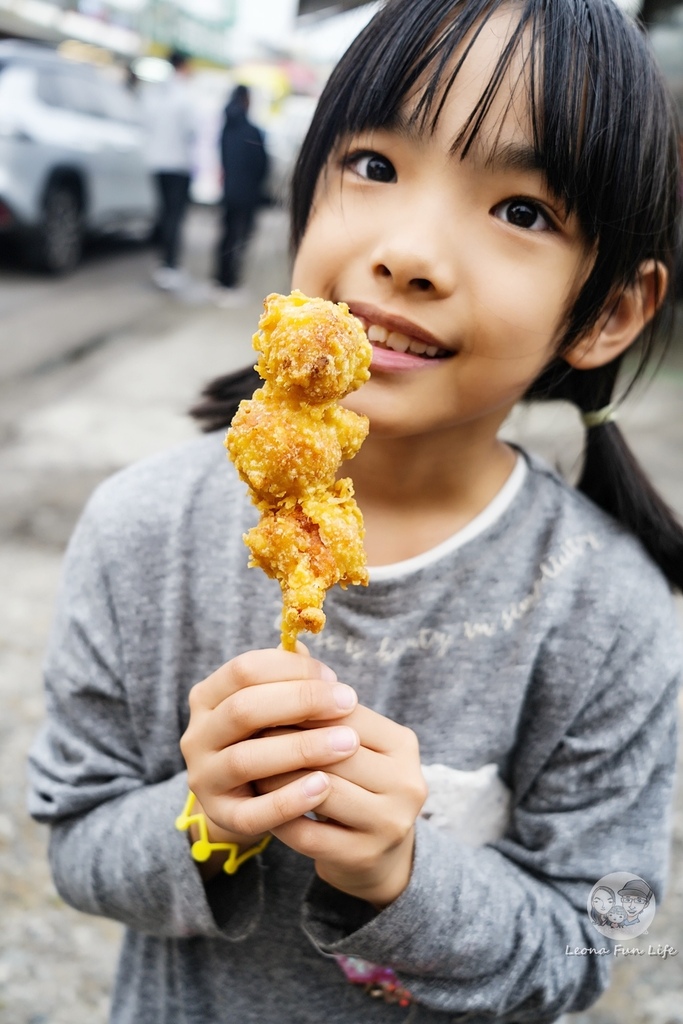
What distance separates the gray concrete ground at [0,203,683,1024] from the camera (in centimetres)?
213

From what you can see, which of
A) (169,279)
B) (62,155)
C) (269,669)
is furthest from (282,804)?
(169,279)

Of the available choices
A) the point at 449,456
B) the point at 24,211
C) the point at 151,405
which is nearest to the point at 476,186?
the point at 449,456

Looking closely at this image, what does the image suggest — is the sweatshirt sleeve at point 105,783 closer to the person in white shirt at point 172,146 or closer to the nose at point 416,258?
the nose at point 416,258

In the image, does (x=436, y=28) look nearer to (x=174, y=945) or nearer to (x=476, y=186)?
(x=476, y=186)

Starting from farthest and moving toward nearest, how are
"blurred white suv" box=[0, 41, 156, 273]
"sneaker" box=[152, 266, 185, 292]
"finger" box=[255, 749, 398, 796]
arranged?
1. "sneaker" box=[152, 266, 185, 292]
2. "blurred white suv" box=[0, 41, 156, 273]
3. "finger" box=[255, 749, 398, 796]

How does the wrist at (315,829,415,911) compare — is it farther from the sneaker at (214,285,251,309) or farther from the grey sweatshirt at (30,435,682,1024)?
the sneaker at (214,285,251,309)

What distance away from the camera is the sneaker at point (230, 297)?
8797 millimetres

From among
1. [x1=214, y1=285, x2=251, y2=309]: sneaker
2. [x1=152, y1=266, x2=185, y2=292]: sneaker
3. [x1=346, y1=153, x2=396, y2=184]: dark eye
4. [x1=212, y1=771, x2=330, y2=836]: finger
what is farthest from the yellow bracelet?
[x1=152, y1=266, x2=185, y2=292]: sneaker

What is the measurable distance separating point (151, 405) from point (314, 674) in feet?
15.8

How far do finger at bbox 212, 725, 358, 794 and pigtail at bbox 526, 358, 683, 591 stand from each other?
2.42 feet

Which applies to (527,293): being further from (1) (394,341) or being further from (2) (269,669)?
(2) (269,669)

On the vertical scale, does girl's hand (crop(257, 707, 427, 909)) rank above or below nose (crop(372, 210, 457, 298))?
below

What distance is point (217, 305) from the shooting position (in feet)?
28.6

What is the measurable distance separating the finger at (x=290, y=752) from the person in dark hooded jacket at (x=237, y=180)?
24.5ft
